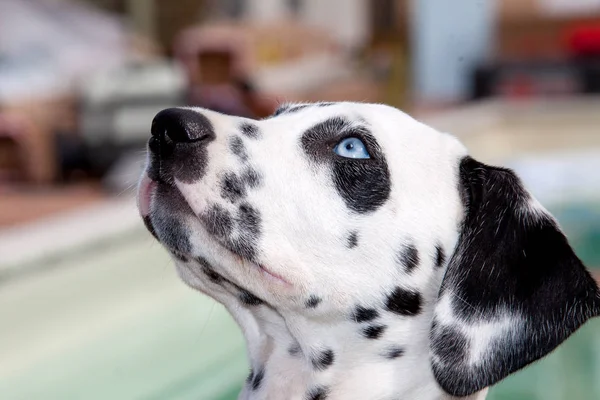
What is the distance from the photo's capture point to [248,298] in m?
2.13

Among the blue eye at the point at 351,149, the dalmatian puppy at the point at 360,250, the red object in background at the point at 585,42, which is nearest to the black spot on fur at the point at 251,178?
the dalmatian puppy at the point at 360,250

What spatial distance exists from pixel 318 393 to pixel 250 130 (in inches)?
25.6

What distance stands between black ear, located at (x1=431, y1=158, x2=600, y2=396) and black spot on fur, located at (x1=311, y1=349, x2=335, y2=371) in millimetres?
250

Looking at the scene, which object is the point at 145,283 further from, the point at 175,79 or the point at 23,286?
the point at 175,79

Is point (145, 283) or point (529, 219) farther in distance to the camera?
point (145, 283)

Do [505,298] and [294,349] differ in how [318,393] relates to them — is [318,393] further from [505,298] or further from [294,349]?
[505,298]

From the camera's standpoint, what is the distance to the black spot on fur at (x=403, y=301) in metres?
2.18

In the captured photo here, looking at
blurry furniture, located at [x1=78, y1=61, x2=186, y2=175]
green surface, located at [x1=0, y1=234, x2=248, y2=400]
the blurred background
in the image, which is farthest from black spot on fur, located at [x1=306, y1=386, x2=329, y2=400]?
blurry furniture, located at [x1=78, y1=61, x2=186, y2=175]

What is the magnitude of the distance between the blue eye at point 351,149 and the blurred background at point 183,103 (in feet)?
2.65

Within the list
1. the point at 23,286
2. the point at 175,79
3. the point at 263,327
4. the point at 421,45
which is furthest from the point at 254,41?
the point at 263,327

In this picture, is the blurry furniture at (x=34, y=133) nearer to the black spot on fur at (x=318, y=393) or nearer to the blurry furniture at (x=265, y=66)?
the blurry furniture at (x=265, y=66)

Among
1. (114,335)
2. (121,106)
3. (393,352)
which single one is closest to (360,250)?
(393,352)

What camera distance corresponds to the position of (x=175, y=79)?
9.39 meters

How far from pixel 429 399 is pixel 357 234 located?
46 centimetres
